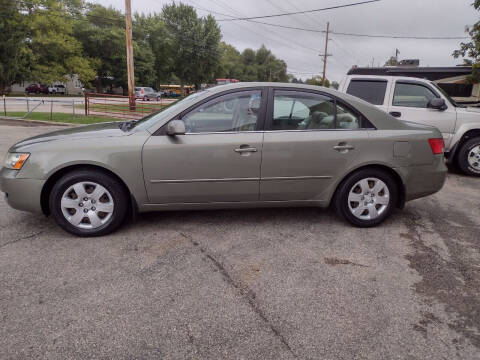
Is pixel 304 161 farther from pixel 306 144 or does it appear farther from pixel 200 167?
pixel 200 167

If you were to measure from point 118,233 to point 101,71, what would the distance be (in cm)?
5662

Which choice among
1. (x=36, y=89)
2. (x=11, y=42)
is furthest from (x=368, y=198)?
(x=36, y=89)

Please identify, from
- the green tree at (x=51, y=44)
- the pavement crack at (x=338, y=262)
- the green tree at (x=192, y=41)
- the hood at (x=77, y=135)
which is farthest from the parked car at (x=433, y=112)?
the green tree at (x=192, y=41)

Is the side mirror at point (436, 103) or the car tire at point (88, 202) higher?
the side mirror at point (436, 103)

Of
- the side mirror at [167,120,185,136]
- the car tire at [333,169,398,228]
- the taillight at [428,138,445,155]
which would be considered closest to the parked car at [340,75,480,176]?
the taillight at [428,138,445,155]

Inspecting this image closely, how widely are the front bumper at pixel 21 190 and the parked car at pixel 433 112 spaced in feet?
19.6

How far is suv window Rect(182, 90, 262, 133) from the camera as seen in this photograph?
3805 millimetres

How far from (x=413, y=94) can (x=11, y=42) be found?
44.5 meters

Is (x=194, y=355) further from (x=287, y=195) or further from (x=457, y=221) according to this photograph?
(x=457, y=221)

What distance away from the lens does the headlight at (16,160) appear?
3617 millimetres

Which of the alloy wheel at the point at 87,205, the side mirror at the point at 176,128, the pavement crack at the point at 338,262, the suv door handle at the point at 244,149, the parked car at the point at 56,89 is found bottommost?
the pavement crack at the point at 338,262

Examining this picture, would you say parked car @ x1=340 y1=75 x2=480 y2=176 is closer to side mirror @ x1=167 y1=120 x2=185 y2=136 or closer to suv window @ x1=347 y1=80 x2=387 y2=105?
suv window @ x1=347 y1=80 x2=387 y2=105

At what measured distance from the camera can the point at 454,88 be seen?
44.8 ft

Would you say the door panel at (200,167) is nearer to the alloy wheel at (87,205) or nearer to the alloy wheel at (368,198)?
the alloy wheel at (87,205)
